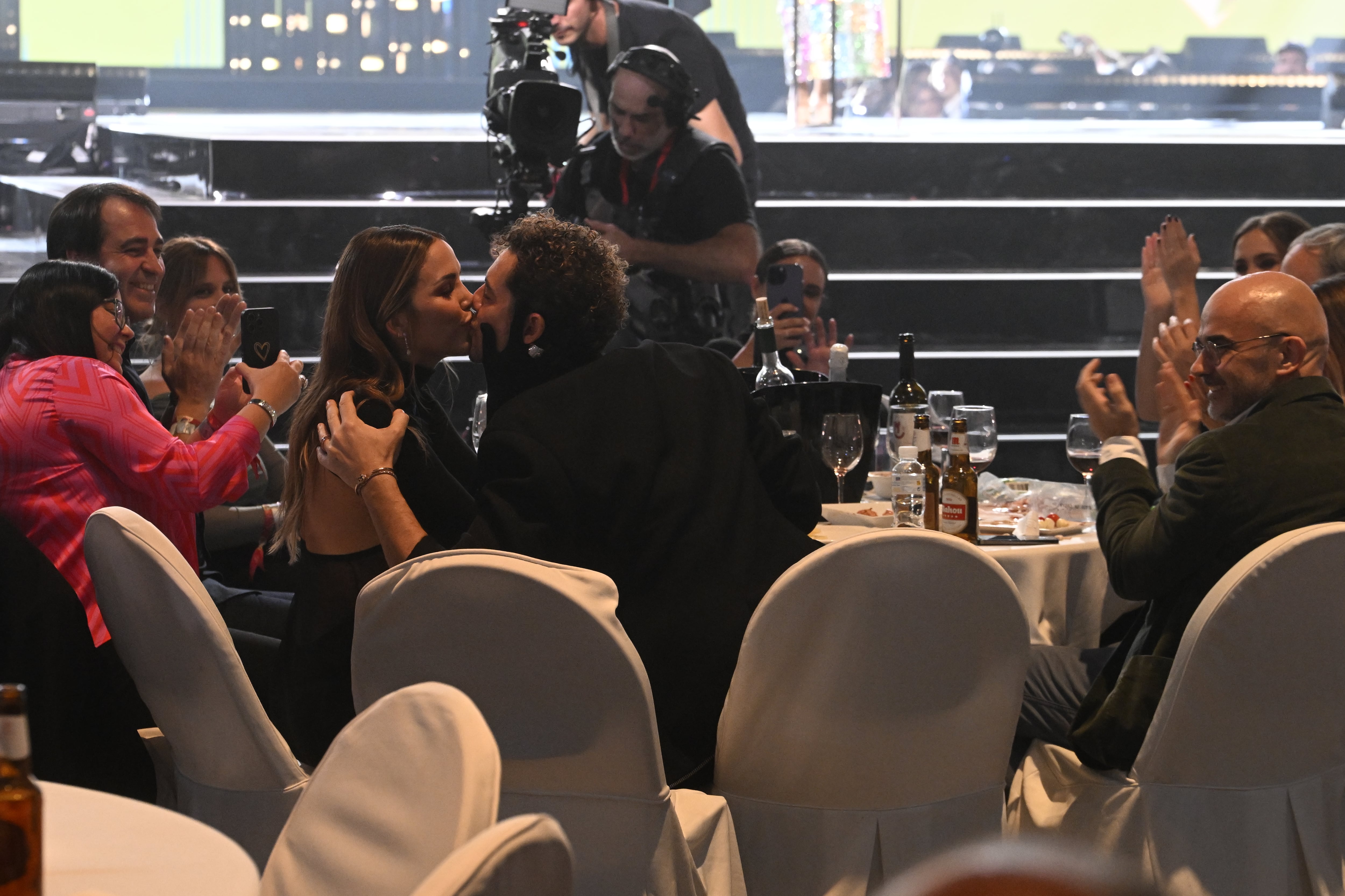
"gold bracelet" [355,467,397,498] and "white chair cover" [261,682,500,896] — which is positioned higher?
"gold bracelet" [355,467,397,498]

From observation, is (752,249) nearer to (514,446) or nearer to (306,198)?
(306,198)

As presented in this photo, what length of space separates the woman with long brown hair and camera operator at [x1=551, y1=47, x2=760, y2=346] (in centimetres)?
240

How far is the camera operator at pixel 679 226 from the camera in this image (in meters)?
4.50

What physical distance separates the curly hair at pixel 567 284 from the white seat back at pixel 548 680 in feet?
1.93

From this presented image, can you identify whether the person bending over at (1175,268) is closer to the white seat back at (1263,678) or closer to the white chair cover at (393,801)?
the white seat back at (1263,678)

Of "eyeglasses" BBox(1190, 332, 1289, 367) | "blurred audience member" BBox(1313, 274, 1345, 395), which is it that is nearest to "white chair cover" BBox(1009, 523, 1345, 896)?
"eyeglasses" BBox(1190, 332, 1289, 367)

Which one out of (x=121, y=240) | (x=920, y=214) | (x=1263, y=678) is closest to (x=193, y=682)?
(x=1263, y=678)

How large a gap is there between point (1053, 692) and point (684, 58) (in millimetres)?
4095

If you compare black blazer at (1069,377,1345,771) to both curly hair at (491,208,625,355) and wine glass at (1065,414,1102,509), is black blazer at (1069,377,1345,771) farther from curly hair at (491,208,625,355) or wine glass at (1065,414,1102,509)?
curly hair at (491,208,625,355)

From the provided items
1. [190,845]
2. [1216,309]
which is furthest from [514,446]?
[1216,309]

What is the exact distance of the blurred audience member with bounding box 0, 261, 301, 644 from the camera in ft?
6.83

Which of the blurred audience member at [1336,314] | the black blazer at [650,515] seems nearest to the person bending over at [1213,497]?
the blurred audience member at [1336,314]

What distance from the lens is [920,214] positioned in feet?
19.0

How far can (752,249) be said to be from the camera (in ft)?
14.9
